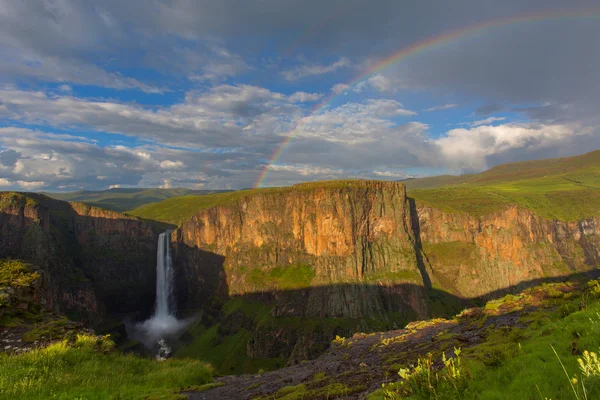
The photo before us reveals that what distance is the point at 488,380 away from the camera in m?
8.29

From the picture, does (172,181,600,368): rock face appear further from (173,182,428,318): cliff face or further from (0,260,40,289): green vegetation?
(0,260,40,289): green vegetation

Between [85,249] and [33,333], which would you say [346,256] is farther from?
[33,333]

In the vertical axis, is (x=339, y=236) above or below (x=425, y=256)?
above

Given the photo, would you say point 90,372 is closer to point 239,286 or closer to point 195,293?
point 239,286

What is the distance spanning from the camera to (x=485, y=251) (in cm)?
18212

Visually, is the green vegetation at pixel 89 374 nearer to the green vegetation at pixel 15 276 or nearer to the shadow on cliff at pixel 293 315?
the green vegetation at pixel 15 276

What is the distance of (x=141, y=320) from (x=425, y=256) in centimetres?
16808

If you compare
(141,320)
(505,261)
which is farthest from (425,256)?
(141,320)

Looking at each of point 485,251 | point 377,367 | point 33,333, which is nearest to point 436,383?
point 377,367

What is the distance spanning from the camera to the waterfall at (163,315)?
150 meters

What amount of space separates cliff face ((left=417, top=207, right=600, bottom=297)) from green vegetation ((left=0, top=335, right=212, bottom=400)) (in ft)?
582

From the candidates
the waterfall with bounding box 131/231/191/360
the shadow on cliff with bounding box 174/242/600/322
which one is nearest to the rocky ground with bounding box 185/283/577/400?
the shadow on cliff with bounding box 174/242/600/322

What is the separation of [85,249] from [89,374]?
622ft

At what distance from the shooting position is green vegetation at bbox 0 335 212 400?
43.4ft
